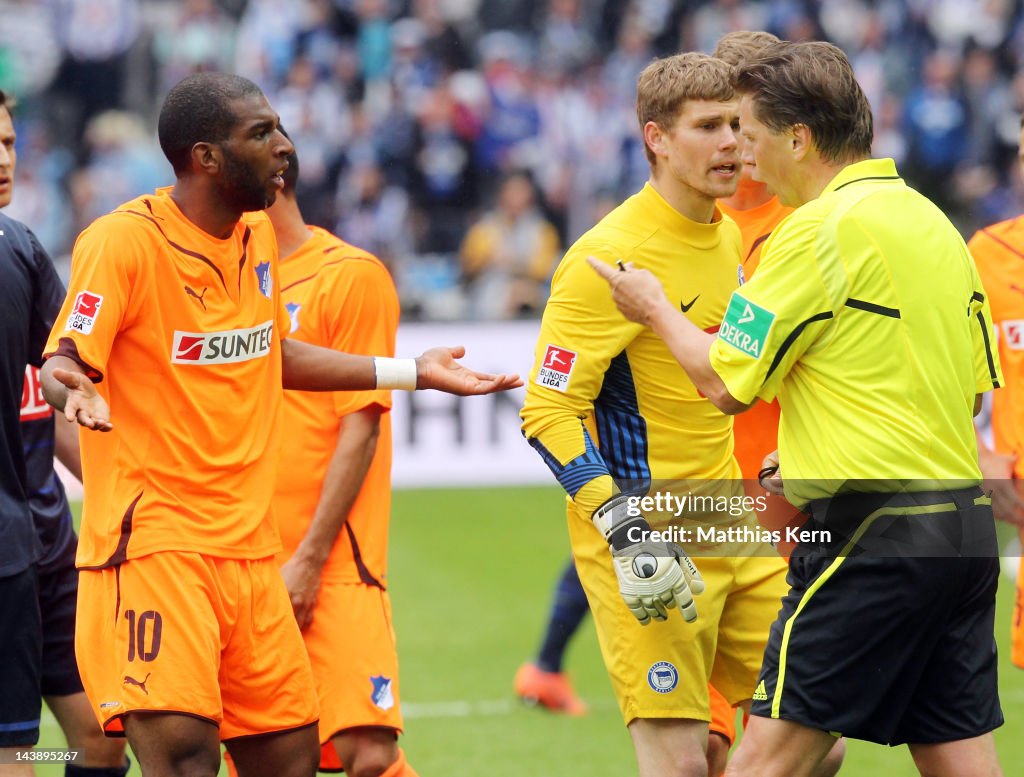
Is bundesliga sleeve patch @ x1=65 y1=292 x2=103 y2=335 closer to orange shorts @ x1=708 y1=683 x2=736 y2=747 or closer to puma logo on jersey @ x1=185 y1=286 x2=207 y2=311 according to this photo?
puma logo on jersey @ x1=185 y1=286 x2=207 y2=311

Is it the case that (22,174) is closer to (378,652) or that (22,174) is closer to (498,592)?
(498,592)

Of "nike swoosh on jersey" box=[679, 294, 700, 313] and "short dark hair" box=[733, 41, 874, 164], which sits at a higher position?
"short dark hair" box=[733, 41, 874, 164]

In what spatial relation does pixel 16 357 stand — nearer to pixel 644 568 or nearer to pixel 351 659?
pixel 351 659

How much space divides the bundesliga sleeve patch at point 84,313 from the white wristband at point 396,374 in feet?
3.25

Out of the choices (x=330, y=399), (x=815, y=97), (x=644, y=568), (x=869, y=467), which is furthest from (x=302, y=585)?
(x=815, y=97)

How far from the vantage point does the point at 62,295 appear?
4773 millimetres

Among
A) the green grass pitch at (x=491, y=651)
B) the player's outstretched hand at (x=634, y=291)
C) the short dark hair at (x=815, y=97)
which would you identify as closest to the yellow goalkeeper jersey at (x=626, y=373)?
the player's outstretched hand at (x=634, y=291)

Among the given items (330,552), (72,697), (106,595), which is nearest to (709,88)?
(330,552)

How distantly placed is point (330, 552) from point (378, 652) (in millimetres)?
369

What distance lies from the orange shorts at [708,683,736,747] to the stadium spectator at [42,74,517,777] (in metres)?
1.44

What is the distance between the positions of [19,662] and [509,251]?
11333 mm

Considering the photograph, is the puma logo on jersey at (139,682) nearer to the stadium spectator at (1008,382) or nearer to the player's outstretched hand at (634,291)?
the player's outstretched hand at (634,291)

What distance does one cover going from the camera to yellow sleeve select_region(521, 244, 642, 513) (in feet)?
14.5

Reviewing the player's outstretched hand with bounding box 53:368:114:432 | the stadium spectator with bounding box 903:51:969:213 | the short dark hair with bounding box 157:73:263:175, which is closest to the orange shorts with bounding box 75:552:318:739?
the player's outstretched hand with bounding box 53:368:114:432
